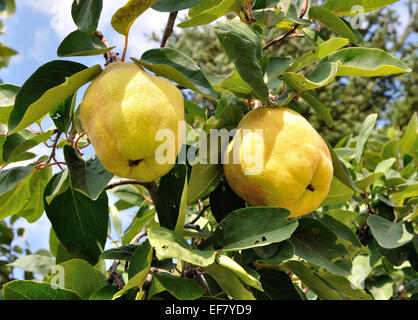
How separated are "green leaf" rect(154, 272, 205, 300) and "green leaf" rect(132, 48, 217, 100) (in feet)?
1.05

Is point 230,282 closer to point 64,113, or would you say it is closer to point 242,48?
point 242,48

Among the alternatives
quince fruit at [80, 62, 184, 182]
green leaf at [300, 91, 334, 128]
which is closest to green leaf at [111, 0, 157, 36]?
quince fruit at [80, 62, 184, 182]

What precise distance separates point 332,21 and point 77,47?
0.54 m

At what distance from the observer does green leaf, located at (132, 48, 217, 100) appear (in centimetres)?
77

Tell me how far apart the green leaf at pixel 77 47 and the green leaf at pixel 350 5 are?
1.87ft

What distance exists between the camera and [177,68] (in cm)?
83

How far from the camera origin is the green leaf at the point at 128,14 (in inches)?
31.0

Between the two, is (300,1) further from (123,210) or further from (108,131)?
(123,210)

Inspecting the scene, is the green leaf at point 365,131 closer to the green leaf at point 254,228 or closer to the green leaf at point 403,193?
the green leaf at point 403,193

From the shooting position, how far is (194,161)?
0.89 meters

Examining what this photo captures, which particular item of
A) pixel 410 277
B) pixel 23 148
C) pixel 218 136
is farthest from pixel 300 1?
pixel 410 277

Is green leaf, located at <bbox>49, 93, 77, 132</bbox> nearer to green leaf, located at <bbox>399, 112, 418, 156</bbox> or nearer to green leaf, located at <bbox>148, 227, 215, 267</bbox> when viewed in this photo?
green leaf, located at <bbox>148, 227, 215, 267</bbox>

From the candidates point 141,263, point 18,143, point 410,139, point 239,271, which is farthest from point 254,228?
point 410,139
